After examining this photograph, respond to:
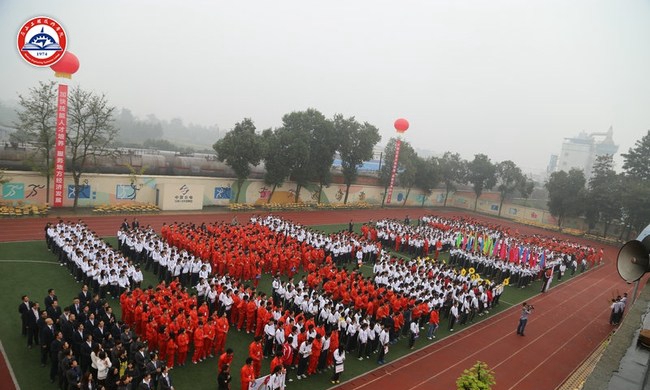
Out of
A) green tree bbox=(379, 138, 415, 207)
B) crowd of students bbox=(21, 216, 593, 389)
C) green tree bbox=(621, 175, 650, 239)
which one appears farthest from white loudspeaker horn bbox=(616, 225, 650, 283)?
green tree bbox=(621, 175, 650, 239)

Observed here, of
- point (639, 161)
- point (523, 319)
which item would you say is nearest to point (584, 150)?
point (639, 161)

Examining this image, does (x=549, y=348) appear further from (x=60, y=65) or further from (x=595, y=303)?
(x=60, y=65)

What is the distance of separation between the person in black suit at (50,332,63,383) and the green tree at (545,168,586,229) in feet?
130

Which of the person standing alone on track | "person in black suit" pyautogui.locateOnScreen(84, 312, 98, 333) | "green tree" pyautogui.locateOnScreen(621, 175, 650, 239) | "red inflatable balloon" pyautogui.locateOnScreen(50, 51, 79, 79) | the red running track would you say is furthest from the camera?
"green tree" pyautogui.locateOnScreen(621, 175, 650, 239)

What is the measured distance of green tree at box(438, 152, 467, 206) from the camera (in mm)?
43938

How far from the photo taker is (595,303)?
17703mm

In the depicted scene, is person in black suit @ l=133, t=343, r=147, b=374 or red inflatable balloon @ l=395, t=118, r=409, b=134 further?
red inflatable balloon @ l=395, t=118, r=409, b=134

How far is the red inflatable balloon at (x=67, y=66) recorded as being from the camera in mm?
17609

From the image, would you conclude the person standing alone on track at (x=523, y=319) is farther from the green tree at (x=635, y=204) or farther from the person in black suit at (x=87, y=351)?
the green tree at (x=635, y=204)

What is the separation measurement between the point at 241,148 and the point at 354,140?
10.0m

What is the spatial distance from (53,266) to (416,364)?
455 inches

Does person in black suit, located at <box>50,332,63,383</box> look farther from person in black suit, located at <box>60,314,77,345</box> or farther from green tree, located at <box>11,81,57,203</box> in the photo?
green tree, located at <box>11,81,57,203</box>

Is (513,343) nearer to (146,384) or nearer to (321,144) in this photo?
(146,384)

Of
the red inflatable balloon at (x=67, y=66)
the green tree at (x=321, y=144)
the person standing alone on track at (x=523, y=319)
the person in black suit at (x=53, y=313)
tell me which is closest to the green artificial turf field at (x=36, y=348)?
the person in black suit at (x=53, y=313)
